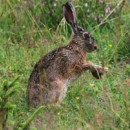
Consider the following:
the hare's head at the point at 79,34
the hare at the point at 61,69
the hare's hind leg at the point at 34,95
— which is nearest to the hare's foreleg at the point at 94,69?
the hare at the point at 61,69

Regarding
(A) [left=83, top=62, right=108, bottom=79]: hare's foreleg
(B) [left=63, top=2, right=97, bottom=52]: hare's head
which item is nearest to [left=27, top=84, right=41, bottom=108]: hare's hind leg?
(A) [left=83, top=62, right=108, bottom=79]: hare's foreleg

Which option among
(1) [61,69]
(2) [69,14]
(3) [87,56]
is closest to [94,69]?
(1) [61,69]

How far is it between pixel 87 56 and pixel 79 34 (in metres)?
0.67

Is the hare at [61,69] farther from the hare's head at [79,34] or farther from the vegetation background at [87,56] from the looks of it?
the vegetation background at [87,56]

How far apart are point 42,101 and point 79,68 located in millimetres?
625

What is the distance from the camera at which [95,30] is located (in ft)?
26.6

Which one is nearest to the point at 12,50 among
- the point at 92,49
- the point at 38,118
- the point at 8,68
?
the point at 8,68

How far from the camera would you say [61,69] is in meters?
6.55

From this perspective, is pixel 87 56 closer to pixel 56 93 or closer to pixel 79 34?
pixel 79 34

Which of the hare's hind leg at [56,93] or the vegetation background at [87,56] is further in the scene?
the hare's hind leg at [56,93]

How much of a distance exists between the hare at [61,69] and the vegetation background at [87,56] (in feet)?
0.42

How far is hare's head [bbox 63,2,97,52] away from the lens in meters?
6.90

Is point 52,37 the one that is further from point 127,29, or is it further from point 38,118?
point 38,118

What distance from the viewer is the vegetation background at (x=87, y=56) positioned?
5.51 metres
